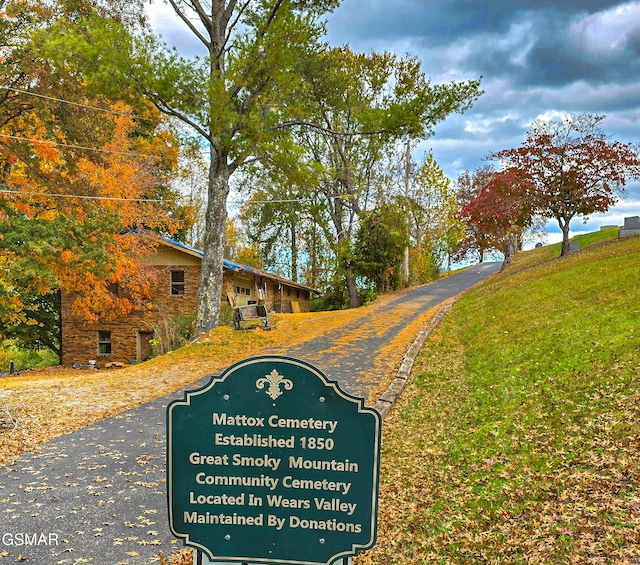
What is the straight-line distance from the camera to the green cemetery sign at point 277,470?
2.85 metres

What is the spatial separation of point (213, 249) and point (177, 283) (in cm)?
937

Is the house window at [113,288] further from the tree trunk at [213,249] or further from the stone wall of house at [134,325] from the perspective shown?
the tree trunk at [213,249]

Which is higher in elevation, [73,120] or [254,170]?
[254,170]

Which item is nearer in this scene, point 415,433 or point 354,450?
point 354,450

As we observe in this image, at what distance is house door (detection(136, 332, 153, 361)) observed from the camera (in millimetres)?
26016

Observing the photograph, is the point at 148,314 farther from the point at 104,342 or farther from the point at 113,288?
the point at 104,342

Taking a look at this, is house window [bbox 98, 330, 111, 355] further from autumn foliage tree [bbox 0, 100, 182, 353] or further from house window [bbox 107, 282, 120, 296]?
house window [bbox 107, 282, 120, 296]

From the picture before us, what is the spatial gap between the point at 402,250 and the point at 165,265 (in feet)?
47.6

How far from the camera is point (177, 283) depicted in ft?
84.4

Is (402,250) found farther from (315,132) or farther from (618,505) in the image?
(618,505)

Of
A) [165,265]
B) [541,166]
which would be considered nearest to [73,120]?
[165,265]

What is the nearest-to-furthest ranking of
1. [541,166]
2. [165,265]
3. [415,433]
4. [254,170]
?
[415,433]
[541,166]
[165,265]
[254,170]

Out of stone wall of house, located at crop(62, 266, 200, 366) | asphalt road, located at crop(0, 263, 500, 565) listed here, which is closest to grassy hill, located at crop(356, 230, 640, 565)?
asphalt road, located at crop(0, 263, 500, 565)

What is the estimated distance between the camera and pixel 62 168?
15617mm
